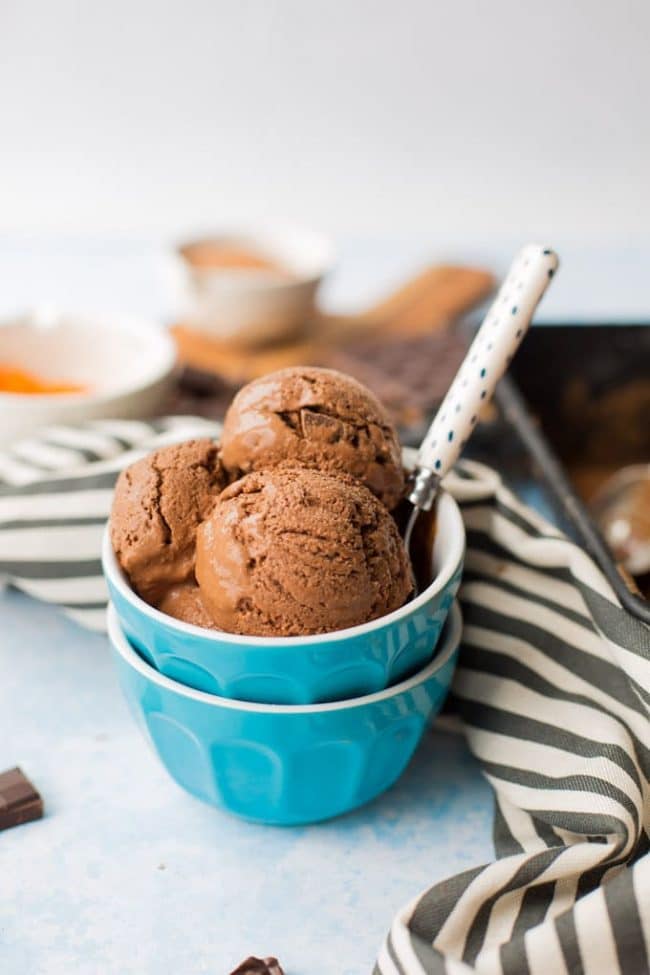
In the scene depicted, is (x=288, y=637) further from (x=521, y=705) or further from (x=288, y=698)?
(x=521, y=705)

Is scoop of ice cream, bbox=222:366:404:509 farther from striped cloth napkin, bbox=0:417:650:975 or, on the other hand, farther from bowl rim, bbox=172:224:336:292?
bowl rim, bbox=172:224:336:292

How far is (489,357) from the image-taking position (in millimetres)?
701

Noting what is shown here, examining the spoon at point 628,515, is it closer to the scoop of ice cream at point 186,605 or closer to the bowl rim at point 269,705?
the bowl rim at point 269,705

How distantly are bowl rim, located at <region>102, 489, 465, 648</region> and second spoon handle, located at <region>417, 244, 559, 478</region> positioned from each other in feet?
0.20

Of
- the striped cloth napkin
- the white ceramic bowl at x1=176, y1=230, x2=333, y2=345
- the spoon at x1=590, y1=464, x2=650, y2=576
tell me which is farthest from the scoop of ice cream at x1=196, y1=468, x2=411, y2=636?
the white ceramic bowl at x1=176, y1=230, x2=333, y2=345

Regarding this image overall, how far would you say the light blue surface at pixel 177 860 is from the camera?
0.60m

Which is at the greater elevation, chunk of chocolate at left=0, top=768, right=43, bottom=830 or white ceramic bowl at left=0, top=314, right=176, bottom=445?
white ceramic bowl at left=0, top=314, right=176, bottom=445

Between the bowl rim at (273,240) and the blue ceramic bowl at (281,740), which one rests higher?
the blue ceramic bowl at (281,740)

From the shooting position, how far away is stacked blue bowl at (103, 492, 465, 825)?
1.94 ft

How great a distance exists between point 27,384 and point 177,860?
571mm

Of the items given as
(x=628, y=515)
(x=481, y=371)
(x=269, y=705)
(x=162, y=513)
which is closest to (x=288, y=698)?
(x=269, y=705)

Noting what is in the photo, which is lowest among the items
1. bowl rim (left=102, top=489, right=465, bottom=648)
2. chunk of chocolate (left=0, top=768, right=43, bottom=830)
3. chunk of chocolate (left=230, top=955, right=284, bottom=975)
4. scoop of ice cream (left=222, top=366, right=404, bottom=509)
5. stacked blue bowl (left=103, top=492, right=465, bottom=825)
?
chunk of chocolate (left=0, top=768, right=43, bottom=830)

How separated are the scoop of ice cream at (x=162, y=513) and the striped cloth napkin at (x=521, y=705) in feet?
0.47

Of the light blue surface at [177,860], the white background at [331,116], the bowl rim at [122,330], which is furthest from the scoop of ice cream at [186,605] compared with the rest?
the white background at [331,116]
